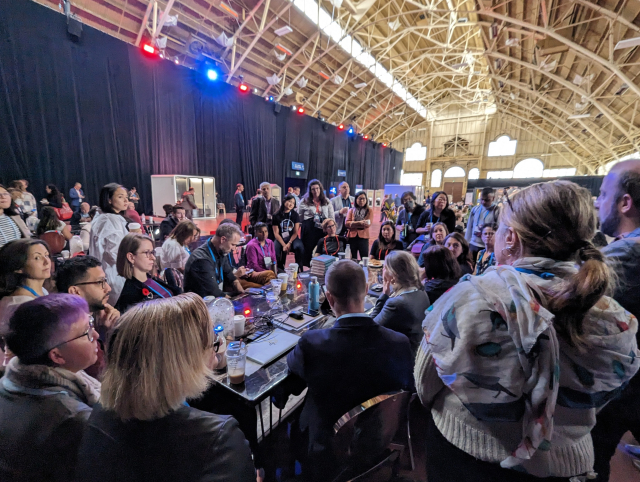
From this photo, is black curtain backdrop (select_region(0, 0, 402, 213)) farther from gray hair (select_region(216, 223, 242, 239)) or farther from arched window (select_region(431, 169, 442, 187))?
arched window (select_region(431, 169, 442, 187))

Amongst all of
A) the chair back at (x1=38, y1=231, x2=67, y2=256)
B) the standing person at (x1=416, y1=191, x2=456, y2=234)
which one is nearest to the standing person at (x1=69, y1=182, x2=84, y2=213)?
the chair back at (x1=38, y1=231, x2=67, y2=256)

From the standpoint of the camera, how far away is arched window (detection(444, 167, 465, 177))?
21438mm

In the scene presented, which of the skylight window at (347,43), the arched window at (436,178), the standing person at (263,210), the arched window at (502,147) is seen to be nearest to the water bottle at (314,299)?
the standing person at (263,210)

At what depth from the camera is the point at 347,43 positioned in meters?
11.8

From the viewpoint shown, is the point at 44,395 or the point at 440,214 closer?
the point at 44,395

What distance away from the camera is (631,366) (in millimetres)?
671

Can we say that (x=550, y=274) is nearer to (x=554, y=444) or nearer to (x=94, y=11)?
(x=554, y=444)

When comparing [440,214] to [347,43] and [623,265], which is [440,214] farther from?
[347,43]

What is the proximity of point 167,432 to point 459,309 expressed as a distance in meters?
0.81

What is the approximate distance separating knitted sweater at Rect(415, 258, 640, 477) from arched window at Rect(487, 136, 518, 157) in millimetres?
24368

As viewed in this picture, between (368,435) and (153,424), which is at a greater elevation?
(153,424)

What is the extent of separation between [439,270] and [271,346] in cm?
133

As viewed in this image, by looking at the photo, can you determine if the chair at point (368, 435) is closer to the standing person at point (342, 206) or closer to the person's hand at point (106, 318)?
the person's hand at point (106, 318)

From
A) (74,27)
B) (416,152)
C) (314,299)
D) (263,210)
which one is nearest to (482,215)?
(314,299)
